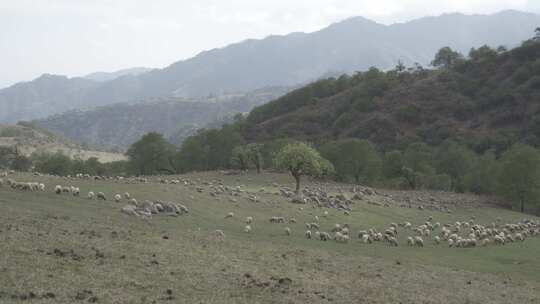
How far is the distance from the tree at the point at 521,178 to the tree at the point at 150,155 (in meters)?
63.7

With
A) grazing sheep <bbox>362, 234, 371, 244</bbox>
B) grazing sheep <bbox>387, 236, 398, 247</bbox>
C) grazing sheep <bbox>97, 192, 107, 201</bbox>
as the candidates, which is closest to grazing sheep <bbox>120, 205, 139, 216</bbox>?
grazing sheep <bbox>97, 192, 107, 201</bbox>

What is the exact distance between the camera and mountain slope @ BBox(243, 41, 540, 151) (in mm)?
134500

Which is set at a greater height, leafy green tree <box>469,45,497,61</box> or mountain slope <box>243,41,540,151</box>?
leafy green tree <box>469,45,497,61</box>

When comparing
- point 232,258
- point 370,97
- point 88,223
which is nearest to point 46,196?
point 88,223

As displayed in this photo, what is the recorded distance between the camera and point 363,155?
8500 centimetres

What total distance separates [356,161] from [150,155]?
42.2 metres

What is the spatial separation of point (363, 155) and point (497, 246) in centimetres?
4951

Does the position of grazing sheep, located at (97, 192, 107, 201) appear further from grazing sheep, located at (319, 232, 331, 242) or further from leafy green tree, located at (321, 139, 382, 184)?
leafy green tree, located at (321, 139, 382, 184)

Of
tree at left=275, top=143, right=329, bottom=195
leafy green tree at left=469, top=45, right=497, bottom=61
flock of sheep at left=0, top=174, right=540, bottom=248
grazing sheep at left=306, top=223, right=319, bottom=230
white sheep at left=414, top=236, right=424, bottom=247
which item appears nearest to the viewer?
flock of sheep at left=0, top=174, right=540, bottom=248

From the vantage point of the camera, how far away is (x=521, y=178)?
65750 mm

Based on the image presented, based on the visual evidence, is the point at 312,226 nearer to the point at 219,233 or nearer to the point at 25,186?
the point at 219,233

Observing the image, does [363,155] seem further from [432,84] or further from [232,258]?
[432,84]

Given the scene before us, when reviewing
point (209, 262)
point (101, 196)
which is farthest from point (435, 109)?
point (209, 262)

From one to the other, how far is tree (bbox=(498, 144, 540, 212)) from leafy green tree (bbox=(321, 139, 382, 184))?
21873 mm
